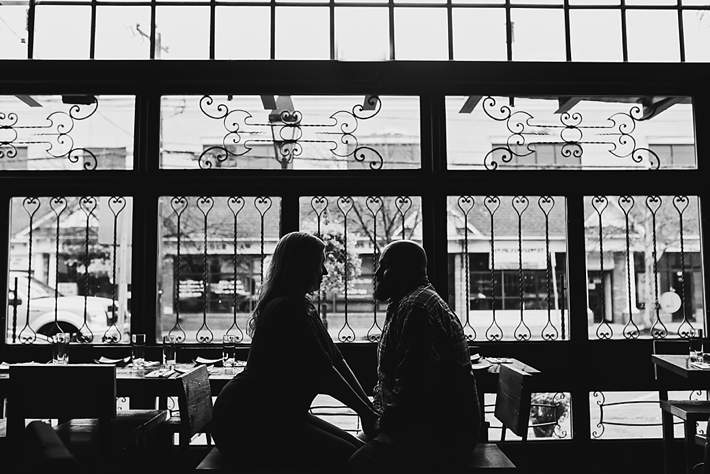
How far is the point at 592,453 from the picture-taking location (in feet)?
14.6

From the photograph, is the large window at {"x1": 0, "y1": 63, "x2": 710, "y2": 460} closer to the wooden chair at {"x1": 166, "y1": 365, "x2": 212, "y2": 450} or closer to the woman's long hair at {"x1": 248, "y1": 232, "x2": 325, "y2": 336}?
the wooden chair at {"x1": 166, "y1": 365, "x2": 212, "y2": 450}

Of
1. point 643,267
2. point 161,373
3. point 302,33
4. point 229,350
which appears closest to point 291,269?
point 161,373

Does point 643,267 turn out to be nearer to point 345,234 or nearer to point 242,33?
point 345,234

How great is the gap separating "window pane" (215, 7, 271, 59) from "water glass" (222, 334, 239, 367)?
1989 millimetres

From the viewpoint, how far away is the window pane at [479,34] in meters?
4.73

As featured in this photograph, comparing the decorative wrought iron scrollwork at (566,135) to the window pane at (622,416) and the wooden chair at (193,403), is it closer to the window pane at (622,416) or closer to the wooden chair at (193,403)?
the window pane at (622,416)

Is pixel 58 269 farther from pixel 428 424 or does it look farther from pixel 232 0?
pixel 428 424

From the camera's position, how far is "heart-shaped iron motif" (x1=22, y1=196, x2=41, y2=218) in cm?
455

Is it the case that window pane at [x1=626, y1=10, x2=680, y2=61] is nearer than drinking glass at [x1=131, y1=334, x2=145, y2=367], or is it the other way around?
drinking glass at [x1=131, y1=334, x2=145, y2=367]

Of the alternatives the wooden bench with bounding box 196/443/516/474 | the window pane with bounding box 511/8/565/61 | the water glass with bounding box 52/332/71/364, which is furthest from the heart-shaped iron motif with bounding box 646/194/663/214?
the water glass with bounding box 52/332/71/364

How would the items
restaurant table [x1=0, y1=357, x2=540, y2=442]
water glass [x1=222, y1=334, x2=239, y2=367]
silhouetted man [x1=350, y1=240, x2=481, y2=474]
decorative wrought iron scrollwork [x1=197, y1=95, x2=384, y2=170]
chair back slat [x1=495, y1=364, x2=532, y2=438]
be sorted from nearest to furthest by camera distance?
silhouetted man [x1=350, y1=240, x2=481, y2=474]
chair back slat [x1=495, y1=364, x2=532, y2=438]
restaurant table [x1=0, y1=357, x2=540, y2=442]
water glass [x1=222, y1=334, x2=239, y2=367]
decorative wrought iron scrollwork [x1=197, y1=95, x2=384, y2=170]

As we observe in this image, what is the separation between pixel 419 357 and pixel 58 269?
3.20 meters

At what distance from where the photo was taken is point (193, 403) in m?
2.79

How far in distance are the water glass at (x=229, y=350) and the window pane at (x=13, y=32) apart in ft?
8.08
